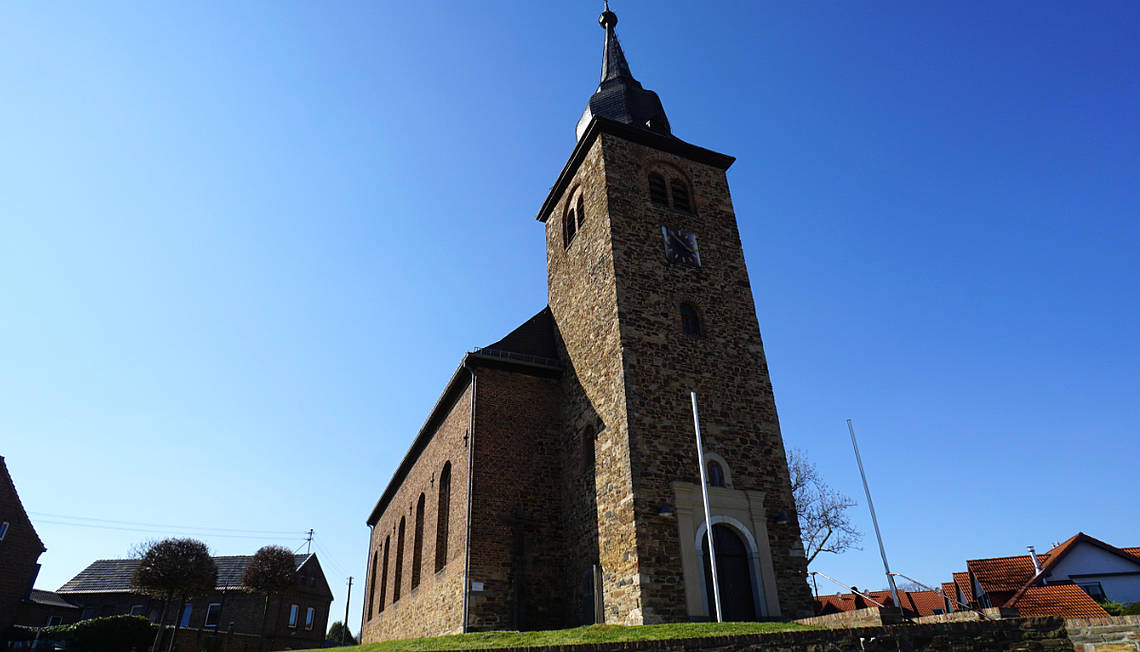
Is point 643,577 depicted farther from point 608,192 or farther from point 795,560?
point 608,192

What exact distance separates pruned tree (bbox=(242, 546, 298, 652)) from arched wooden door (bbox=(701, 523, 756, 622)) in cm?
3183

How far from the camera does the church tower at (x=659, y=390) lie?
1395cm

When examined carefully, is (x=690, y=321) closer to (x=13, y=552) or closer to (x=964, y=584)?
(x=964, y=584)

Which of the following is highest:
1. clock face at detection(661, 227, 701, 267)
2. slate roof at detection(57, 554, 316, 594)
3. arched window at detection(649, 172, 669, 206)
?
arched window at detection(649, 172, 669, 206)

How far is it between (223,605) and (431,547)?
1389 inches

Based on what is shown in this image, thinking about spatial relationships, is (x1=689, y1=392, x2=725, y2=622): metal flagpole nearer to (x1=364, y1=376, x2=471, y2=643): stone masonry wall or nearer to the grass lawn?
the grass lawn

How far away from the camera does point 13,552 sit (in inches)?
1249

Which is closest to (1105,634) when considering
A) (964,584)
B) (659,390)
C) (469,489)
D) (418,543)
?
(659,390)

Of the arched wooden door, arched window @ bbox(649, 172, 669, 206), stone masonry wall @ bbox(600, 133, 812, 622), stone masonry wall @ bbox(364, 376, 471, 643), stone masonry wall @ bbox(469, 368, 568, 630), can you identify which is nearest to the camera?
the arched wooden door

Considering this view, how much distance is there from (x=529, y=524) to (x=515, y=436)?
2541mm

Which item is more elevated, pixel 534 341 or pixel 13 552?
pixel 534 341

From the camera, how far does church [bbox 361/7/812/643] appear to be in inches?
558

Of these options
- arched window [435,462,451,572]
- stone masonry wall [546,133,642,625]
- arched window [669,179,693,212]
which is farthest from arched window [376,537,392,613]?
arched window [669,179,693,212]

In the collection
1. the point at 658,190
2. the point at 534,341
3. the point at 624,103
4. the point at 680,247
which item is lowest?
the point at 534,341
